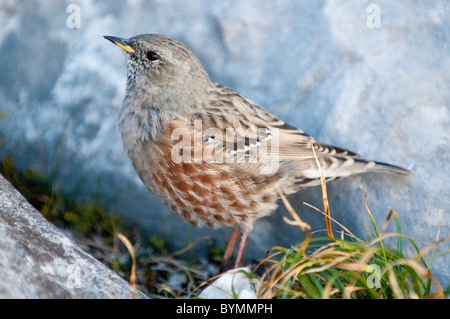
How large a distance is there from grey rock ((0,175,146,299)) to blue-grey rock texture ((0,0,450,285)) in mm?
1419

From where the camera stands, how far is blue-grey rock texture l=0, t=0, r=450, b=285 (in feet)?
12.7

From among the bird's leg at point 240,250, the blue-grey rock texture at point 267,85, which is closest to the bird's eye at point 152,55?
the blue-grey rock texture at point 267,85

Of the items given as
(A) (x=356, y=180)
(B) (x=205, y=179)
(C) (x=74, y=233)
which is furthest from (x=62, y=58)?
(A) (x=356, y=180)

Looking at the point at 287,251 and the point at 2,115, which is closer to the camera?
the point at 287,251

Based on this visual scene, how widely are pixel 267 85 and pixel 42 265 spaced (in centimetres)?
248

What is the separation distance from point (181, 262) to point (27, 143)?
177 cm

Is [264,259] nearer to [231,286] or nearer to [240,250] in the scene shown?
[231,286]

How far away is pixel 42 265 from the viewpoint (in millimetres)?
2725

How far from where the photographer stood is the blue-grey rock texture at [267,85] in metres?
3.88

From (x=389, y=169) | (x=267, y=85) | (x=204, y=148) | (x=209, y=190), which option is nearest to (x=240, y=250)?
(x=209, y=190)

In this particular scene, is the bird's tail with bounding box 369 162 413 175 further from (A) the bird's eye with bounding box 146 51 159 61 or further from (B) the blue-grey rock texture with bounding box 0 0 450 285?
(A) the bird's eye with bounding box 146 51 159 61

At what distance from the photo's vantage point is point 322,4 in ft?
14.2

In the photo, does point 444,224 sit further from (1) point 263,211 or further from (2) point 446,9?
(2) point 446,9

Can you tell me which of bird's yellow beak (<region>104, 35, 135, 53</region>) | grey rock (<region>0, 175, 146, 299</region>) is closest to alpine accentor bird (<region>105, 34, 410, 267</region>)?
bird's yellow beak (<region>104, 35, 135, 53</region>)
